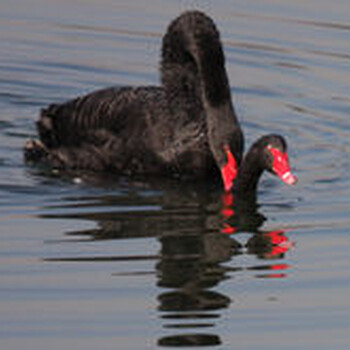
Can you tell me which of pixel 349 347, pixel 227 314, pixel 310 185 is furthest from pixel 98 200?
pixel 349 347

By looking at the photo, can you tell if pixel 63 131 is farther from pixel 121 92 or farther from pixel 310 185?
pixel 310 185

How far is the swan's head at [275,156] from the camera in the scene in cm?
1020

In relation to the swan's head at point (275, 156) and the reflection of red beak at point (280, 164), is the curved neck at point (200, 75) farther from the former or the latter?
the reflection of red beak at point (280, 164)

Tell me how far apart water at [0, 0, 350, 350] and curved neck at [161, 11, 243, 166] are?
57 centimetres

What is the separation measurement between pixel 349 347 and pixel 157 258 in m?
1.91

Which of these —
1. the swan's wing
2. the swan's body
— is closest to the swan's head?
the swan's body

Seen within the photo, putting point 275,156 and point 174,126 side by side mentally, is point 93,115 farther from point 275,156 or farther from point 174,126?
point 275,156

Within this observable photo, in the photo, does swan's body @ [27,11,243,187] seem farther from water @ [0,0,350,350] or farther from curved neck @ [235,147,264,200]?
water @ [0,0,350,350]

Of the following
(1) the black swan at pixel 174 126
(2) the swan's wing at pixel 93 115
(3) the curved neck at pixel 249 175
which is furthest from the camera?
(2) the swan's wing at pixel 93 115

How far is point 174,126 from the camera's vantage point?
11117 mm

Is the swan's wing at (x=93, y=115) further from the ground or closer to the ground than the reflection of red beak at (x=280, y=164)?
further from the ground

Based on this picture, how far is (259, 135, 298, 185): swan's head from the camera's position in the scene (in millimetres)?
10195

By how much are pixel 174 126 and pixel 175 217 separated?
1.43 meters

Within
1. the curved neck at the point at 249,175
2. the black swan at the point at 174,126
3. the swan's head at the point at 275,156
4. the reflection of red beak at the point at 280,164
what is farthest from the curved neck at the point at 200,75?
the reflection of red beak at the point at 280,164
